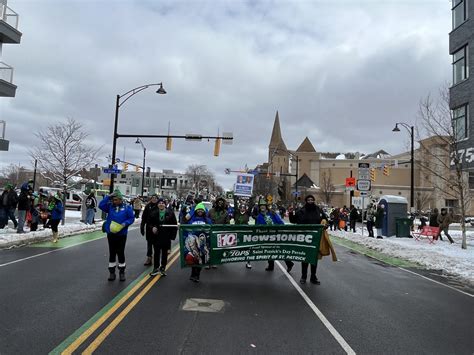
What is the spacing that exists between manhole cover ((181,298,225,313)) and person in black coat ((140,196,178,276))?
2.25 metres

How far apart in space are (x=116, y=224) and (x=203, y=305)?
2.72 metres

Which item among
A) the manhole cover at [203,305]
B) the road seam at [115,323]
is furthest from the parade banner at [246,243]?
the manhole cover at [203,305]

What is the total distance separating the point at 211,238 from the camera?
842 centimetres

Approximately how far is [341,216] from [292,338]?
2637cm

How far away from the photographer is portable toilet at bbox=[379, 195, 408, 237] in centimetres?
2214

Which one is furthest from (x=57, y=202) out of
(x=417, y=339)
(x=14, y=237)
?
(x=417, y=339)

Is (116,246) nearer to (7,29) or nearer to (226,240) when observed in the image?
(226,240)

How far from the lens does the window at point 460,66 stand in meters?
21.1

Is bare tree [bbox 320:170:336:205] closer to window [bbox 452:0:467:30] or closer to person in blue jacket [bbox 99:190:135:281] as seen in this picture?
window [bbox 452:0:467:30]

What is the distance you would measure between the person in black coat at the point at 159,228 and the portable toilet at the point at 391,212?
16.1 meters

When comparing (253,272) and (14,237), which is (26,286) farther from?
(14,237)

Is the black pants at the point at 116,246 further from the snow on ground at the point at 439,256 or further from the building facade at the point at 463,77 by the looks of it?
the building facade at the point at 463,77

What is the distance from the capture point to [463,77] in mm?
21266

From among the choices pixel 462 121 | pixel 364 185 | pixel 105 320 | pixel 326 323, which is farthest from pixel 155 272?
pixel 462 121
